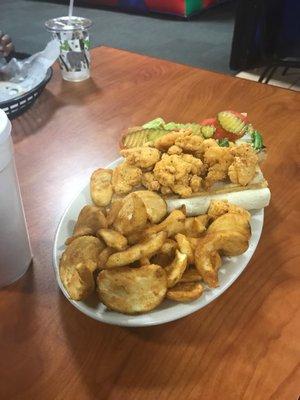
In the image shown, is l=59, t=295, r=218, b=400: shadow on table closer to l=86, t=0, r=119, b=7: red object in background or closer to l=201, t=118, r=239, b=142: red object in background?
l=201, t=118, r=239, b=142: red object in background

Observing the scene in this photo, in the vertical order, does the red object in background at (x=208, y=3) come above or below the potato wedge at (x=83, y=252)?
below

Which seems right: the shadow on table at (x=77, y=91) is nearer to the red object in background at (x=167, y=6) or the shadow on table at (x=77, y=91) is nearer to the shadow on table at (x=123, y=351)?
the shadow on table at (x=123, y=351)

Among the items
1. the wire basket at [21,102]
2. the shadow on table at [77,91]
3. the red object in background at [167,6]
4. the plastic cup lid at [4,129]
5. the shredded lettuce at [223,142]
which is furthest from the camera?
the red object in background at [167,6]

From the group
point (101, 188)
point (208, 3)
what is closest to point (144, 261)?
point (101, 188)

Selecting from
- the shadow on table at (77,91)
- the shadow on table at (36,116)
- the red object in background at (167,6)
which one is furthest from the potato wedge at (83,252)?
the red object in background at (167,6)

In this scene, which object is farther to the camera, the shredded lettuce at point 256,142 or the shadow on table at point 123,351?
the shredded lettuce at point 256,142

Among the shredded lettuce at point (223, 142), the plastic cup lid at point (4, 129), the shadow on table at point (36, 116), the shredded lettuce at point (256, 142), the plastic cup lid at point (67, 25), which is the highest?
the plastic cup lid at point (4, 129)

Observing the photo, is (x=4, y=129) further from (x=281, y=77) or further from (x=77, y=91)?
(x=281, y=77)

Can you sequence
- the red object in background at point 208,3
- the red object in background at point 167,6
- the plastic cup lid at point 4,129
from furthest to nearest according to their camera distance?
the red object in background at point 208,3
the red object in background at point 167,6
the plastic cup lid at point 4,129
